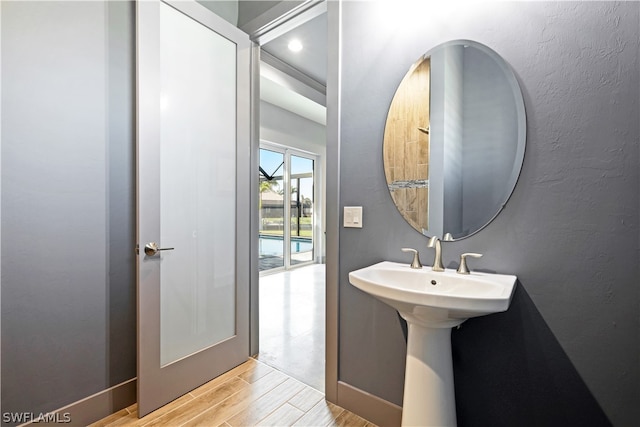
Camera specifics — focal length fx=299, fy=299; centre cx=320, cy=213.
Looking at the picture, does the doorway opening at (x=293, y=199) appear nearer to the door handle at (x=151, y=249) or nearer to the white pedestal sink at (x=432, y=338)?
the white pedestal sink at (x=432, y=338)

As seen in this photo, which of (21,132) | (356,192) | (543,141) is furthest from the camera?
(356,192)

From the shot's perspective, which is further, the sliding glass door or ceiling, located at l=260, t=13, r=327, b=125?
the sliding glass door

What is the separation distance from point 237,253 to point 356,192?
40.1 inches

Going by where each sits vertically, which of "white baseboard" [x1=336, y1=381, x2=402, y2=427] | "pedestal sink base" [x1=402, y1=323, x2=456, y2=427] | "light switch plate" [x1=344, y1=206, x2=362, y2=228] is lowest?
"white baseboard" [x1=336, y1=381, x2=402, y2=427]

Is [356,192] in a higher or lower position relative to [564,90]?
lower

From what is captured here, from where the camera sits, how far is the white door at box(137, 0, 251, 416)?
1.65 meters

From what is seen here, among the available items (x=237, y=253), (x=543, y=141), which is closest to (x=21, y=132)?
(x=237, y=253)

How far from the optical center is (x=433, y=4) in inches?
57.2

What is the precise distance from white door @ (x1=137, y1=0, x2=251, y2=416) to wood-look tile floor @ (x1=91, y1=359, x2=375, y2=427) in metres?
0.09

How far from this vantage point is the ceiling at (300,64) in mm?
2672

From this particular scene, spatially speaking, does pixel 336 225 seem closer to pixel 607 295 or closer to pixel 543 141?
pixel 543 141

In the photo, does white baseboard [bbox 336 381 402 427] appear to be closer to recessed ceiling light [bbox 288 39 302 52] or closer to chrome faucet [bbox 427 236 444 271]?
chrome faucet [bbox 427 236 444 271]

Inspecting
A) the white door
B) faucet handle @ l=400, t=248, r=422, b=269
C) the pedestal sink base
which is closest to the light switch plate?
faucet handle @ l=400, t=248, r=422, b=269

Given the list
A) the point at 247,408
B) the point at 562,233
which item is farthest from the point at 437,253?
the point at 247,408
